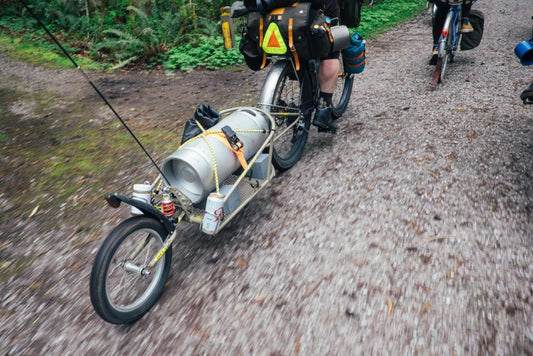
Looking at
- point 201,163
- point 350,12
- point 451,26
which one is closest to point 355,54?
point 350,12

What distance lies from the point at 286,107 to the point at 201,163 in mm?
1429

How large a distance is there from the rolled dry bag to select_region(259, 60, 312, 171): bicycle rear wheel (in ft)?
3.14

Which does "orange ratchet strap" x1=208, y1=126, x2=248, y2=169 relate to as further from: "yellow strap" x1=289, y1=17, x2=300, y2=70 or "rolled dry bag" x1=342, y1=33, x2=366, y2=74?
"rolled dry bag" x1=342, y1=33, x2=366, y2=74

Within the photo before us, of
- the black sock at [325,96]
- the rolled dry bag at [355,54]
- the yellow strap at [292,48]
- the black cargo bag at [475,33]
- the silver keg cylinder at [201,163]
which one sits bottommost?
the black cargo bag at [475,33]

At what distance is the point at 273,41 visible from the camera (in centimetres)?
331

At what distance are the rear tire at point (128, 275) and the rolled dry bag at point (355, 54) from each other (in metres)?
3.29

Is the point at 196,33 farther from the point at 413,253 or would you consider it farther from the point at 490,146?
the point at 413,253

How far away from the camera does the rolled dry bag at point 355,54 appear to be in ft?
14.2

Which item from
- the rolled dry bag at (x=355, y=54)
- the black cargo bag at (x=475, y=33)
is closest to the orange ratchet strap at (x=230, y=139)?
the rolled dry bag at (x=355, y=54)

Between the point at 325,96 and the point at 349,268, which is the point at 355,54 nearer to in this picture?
the point at 325,96

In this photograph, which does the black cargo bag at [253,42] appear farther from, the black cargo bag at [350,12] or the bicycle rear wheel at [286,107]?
the black cargo bag at [350,12]

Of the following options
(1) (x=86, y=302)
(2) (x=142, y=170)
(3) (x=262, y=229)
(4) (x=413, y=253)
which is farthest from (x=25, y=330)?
(4) (x=413, y=253)

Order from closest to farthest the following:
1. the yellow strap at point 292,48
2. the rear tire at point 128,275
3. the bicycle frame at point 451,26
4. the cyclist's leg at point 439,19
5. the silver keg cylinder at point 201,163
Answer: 1. the rear tire at point 128,275
2. the silver keg cylinder at point 201,163
3. the yellow strap at point 292,48
4. the bicycle frame at point 451,26
5. the cyclist's leg at point 439,19

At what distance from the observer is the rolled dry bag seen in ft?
14.2
